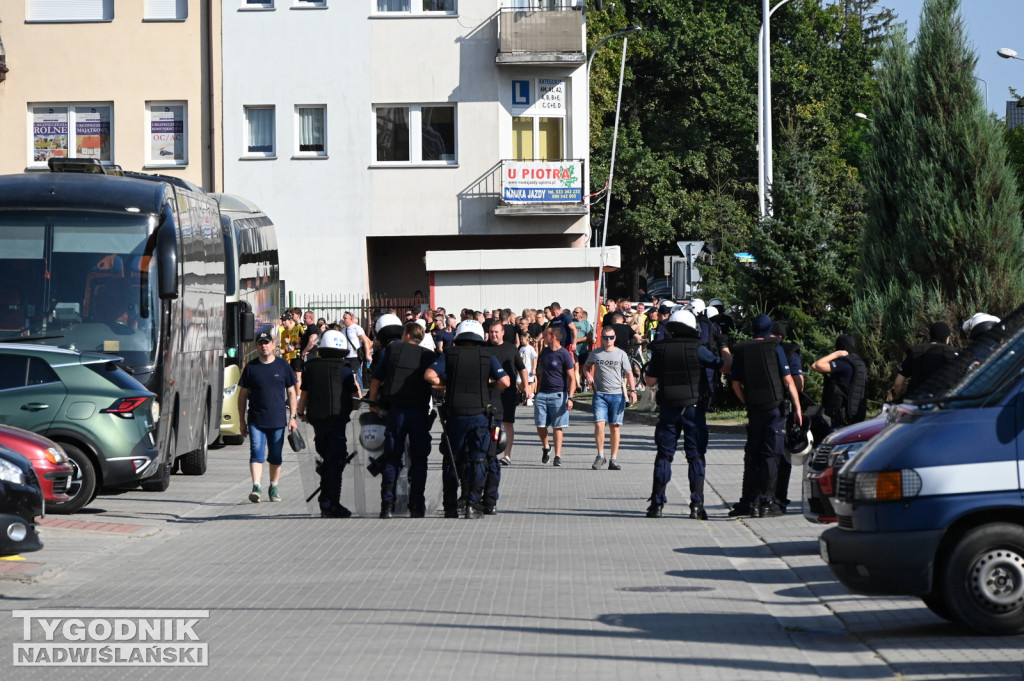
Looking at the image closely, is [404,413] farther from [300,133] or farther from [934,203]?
[300,133]

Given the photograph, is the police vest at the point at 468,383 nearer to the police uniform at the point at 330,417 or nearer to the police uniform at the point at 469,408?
the police uniform at the point at 469,408

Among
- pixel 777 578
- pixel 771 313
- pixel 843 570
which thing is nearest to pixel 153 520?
pixel 777 578

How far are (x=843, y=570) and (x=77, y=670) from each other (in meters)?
4.08

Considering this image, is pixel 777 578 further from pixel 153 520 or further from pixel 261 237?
pixel 261 237

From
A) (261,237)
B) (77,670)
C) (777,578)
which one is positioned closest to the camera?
(77,670)

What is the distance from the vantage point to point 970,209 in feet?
68.3

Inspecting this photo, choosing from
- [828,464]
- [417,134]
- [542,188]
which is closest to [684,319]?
[828,464]

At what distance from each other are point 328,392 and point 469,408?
145 centimetres

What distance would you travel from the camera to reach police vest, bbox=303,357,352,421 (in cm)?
1459

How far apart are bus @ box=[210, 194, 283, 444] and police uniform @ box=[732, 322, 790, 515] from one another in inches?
350

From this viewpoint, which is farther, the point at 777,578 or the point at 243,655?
the point at 777,578

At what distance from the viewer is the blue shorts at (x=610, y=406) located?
1912 cm

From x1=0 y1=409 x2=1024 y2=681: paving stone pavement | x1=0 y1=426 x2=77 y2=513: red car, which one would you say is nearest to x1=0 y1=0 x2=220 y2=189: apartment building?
x1=0 y1=409 x2=1024 y2=681: paving stone pavement

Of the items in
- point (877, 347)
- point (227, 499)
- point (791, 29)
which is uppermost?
point (791, 29)
